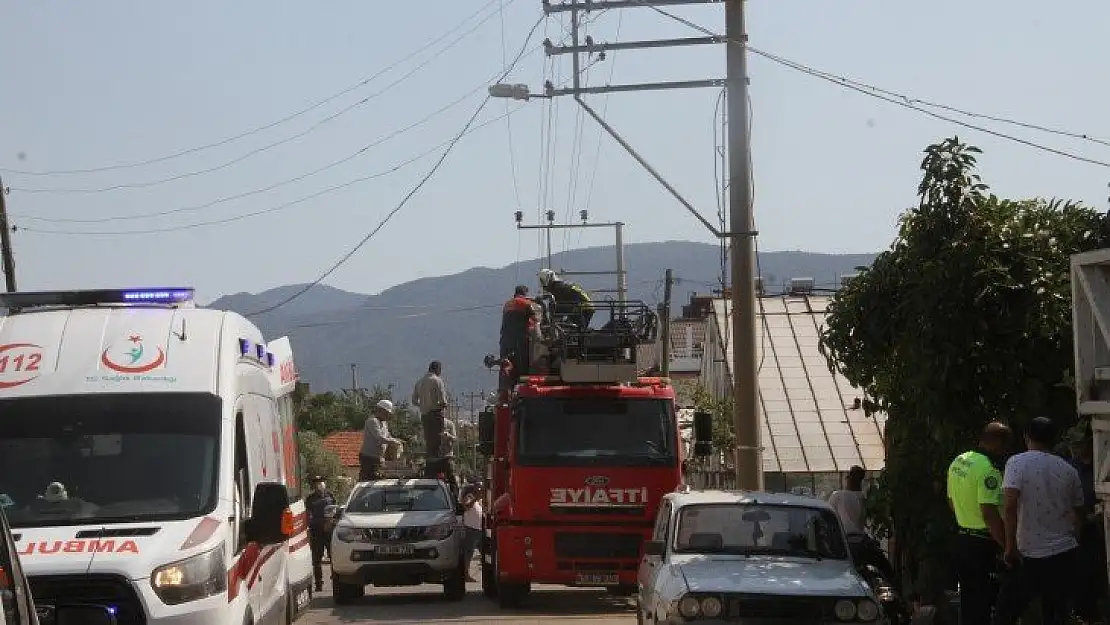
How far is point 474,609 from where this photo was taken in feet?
69.1

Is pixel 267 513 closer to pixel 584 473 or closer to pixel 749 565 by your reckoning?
pixel 749 565

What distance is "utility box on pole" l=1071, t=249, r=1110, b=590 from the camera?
10.2 metres

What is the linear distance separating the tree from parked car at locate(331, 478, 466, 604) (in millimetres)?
9337

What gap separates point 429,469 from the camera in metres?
30.6

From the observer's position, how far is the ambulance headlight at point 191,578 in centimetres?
984

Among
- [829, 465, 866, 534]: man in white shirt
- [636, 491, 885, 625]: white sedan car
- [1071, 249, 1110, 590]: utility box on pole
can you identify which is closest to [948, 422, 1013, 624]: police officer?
[636, 491, 885, 625]: white sedan car

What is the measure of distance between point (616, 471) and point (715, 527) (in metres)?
6.54

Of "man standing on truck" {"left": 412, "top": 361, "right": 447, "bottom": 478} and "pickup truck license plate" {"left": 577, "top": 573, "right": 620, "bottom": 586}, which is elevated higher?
"man standing on truck" {"left": 412, "top": 361, "right": 447, "bottom": 478}

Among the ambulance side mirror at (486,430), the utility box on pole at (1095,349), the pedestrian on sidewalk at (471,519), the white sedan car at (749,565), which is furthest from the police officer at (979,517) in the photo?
the pedestrian on sidewalk at (471,519)

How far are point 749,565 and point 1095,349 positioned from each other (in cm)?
338

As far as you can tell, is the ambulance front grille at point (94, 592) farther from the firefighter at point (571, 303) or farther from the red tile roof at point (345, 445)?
the red tile roof at point (345, 445)

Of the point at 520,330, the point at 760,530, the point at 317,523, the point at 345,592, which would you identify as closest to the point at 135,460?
the point at 760,530

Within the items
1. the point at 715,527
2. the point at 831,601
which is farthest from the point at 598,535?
the point at 831,601

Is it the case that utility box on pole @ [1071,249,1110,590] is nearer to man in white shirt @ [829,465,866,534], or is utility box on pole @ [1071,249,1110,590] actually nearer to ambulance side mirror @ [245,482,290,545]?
ambulance side mirror @ [245,482,290,545]
